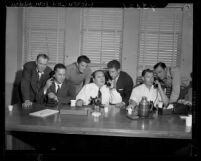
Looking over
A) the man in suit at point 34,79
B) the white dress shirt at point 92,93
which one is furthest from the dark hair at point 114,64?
the man in suit at point 34,79

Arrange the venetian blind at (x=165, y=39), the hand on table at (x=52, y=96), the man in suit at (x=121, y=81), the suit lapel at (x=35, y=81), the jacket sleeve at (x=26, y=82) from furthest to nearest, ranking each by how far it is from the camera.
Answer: the man in suit at (x=121, y=81) < the hand on table at (x=52, y=96) < the suit lapel at (x=35, y=81) < the jacket sleeve at (x=26, y=82) < the venetian blind at (x=165, y=39)

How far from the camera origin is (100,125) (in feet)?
5.40

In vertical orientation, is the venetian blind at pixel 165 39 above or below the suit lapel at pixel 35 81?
above

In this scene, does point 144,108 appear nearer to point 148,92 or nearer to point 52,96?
point 148,92

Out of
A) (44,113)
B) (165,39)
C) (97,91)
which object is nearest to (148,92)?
(97,91)

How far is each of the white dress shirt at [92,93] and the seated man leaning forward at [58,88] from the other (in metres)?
0.15

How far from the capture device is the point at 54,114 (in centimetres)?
191

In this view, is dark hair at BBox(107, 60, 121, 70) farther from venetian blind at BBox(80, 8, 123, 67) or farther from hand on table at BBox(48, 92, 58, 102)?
hand on table at BBox(48, 92, 58, 102)

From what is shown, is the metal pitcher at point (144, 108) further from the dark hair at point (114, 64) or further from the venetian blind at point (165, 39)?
the dark hair at point (114, 64)

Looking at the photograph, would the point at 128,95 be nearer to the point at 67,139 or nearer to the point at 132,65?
the point at 132,65

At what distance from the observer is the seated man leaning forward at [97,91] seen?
8.50ft

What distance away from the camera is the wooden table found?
1.55 meters

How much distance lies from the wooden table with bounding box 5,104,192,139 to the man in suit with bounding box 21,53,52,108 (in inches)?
12.4
